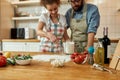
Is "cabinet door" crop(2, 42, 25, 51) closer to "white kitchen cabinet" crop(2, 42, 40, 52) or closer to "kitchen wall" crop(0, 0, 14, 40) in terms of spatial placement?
"white kitchen cabinet" crop(2, 42, 40, 52)

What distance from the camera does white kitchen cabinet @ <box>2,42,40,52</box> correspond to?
3.31 metres

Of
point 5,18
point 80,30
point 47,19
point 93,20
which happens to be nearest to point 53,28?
point 47,19

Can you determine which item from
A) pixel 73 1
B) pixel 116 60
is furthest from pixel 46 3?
pixel 116 60

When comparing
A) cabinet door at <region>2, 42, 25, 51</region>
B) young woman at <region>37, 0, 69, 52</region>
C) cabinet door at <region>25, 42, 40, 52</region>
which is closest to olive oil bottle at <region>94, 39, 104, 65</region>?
young woman at <region>37, 0, 69, 52</region>

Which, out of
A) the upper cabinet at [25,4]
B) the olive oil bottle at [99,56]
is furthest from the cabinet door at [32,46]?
the olive oil bottle at [99,56]

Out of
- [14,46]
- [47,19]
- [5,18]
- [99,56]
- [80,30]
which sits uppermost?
[5,18]

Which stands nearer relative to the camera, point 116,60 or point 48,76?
point 48,76

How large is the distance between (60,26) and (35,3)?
76.0 inches

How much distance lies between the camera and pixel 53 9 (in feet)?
5.80

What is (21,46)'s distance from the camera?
3.40 m


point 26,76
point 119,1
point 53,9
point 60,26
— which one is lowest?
point 26,76

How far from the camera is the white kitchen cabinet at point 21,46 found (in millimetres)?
3312

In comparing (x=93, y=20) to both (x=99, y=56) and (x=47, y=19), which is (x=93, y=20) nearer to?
(x=47, y=19)

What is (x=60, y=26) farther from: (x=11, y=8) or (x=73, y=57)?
(x=11, y=8)
